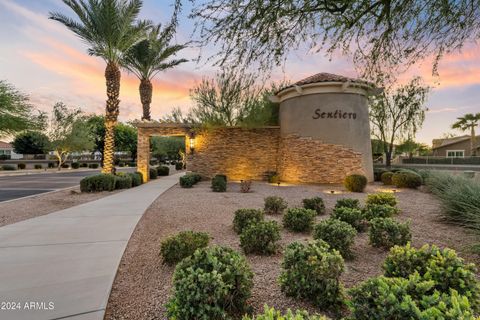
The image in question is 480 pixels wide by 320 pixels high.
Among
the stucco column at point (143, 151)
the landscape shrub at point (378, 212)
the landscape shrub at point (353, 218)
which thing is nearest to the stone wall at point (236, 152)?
the stucco column at point (143, 151)

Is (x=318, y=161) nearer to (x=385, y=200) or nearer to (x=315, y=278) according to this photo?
(x=385, y=200)

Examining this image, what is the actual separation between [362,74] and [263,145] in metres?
11.1

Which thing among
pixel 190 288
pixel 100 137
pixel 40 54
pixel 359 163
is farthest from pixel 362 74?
pixel 100 137

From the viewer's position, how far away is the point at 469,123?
3588 centimetres

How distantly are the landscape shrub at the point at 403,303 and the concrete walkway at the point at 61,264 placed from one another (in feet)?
7.61

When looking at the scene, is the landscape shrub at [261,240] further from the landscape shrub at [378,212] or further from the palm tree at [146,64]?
the palm tree at [146,64]

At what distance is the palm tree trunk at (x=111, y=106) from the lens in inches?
520

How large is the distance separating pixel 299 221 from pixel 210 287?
3266 millimetres

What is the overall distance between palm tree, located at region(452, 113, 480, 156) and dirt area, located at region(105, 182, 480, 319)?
38605 mm

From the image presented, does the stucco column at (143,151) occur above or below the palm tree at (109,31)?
below

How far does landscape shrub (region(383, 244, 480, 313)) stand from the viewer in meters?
2.12

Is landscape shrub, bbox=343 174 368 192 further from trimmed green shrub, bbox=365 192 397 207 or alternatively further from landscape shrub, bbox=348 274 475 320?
landscape shrub, bbox=348 274 475 320

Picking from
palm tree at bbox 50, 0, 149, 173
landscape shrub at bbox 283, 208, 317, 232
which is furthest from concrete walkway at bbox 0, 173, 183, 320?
palm tree at bbox 50, 0, 149, 173

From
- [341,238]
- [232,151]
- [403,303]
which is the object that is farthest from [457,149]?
[403,303]
